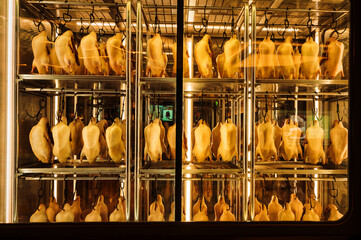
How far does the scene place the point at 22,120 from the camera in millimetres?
1998

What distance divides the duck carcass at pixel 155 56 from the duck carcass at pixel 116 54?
0.20 meters

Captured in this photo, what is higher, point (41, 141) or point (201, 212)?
point (41, 141)

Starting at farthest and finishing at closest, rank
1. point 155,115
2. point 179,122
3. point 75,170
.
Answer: point 155,115
point 75,170
point 179,122

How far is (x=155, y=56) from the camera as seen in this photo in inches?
83.5

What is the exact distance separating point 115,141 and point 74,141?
0.33 m

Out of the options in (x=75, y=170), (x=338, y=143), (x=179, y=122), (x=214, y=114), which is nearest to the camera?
(x=179, y=122)

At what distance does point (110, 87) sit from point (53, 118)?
62cm

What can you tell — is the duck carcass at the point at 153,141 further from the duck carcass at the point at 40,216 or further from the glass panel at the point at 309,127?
the duck carcass at the point at 40,216

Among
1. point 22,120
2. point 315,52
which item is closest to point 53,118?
point 22,120

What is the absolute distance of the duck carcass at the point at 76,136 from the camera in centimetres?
209

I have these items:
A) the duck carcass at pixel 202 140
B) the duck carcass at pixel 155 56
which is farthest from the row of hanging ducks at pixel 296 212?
the duck carcass at pixel 155 56

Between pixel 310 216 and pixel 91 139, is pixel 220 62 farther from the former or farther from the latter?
pixel 310 216

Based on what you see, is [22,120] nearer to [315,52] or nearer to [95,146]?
[95,146]

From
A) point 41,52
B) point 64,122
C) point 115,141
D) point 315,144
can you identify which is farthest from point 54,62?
point 315,144
